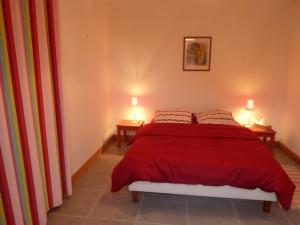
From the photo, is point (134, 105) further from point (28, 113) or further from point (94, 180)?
point (28, 113)

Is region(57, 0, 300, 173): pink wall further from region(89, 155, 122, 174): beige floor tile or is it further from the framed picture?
region(89, 155, 122, 174): beige floor tile

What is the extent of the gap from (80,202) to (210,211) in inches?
52.3

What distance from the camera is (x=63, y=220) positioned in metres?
2.00

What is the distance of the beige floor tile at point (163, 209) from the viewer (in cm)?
203

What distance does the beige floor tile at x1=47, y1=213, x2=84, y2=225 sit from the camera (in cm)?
197

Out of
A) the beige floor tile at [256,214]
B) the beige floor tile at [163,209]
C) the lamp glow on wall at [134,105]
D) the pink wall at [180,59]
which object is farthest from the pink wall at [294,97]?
the lamp glow on wall at [134,105]

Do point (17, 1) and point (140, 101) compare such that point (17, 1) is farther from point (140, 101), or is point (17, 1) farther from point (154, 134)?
point (140, 101)

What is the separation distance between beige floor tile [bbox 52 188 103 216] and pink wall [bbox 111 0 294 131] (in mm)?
1999

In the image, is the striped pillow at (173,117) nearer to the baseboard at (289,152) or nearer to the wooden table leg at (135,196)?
the wooden table leg at (135,196)

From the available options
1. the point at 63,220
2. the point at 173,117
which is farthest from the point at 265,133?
the point at 63,220

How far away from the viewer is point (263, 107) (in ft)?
12.6

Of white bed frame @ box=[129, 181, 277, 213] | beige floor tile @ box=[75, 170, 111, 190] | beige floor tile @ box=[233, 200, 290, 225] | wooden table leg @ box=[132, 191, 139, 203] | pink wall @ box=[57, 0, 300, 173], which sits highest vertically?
pink wall @ box=[57, 0, 300, 173]

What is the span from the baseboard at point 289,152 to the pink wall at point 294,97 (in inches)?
2.1

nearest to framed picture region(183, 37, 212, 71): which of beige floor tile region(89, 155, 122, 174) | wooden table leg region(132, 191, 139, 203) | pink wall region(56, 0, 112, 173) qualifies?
pink wall region(56, 0, 112, 173)
